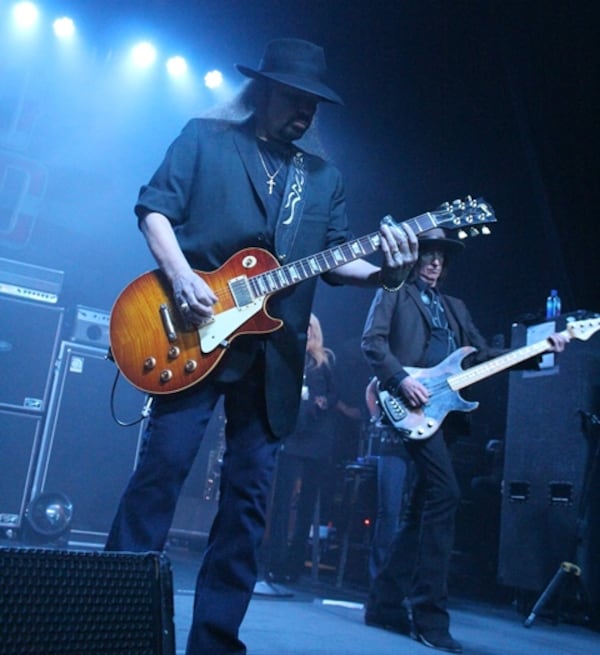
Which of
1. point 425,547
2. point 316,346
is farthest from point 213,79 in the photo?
point 425,547

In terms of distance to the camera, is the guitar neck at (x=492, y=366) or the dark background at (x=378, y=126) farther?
the dark background at (x=378, y=126)

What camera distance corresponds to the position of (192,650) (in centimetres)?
221

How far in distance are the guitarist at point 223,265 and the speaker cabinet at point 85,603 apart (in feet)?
2.10

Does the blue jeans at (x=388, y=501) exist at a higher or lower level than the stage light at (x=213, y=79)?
lower

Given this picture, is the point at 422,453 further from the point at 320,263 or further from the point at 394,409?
the point at 320,263

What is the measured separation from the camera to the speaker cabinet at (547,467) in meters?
5.47

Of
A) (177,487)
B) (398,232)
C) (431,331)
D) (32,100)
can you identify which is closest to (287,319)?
(398,232)

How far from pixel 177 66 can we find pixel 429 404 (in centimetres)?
597

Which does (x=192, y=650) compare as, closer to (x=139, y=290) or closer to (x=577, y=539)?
(x=139, y=290)

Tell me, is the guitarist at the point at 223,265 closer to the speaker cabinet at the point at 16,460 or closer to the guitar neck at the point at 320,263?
the guitar neck at the point at 320,263

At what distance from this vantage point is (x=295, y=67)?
8.53 feet

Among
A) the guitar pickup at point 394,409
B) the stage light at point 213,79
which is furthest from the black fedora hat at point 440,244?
the stage light at point 213,79

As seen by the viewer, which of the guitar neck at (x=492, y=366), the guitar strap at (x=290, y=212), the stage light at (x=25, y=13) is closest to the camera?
the guitar strap at (x=290, y=212)

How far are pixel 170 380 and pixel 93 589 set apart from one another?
86 centimetres
